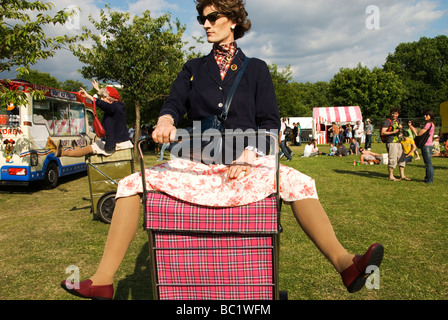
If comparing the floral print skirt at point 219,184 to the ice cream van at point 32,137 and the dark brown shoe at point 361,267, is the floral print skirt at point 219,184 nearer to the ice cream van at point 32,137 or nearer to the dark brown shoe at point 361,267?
the dark brown shoe at point 361,267

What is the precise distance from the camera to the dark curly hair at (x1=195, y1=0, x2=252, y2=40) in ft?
8.43

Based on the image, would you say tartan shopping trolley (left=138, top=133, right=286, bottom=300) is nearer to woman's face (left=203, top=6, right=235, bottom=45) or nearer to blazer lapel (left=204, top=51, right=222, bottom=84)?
blazer lapel (left=204, top=51, right=222, bottom=84)

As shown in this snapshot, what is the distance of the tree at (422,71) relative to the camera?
6228 centimetres

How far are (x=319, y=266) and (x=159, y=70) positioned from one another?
17.2 m

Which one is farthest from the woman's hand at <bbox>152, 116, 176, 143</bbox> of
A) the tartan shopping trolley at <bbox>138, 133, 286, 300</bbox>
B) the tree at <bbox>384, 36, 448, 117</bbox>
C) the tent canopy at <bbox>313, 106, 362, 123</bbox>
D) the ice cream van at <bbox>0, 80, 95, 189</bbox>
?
the tree at <bbox>384, 36, 448, 117</bbox>

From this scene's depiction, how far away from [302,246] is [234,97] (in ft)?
9.31

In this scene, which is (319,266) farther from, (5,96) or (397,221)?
(5,96)

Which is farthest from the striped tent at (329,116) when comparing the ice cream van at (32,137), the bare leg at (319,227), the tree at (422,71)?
the tree at (422,71)

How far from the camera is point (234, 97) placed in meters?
2.49

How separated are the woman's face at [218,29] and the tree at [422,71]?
67.1m

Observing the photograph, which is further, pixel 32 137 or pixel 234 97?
pixel 32 137

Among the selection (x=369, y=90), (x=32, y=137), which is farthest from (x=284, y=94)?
(x=32, y=137)

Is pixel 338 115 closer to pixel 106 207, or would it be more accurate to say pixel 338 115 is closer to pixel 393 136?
pixel 393 136

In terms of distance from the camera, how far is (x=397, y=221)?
19.5 ft
